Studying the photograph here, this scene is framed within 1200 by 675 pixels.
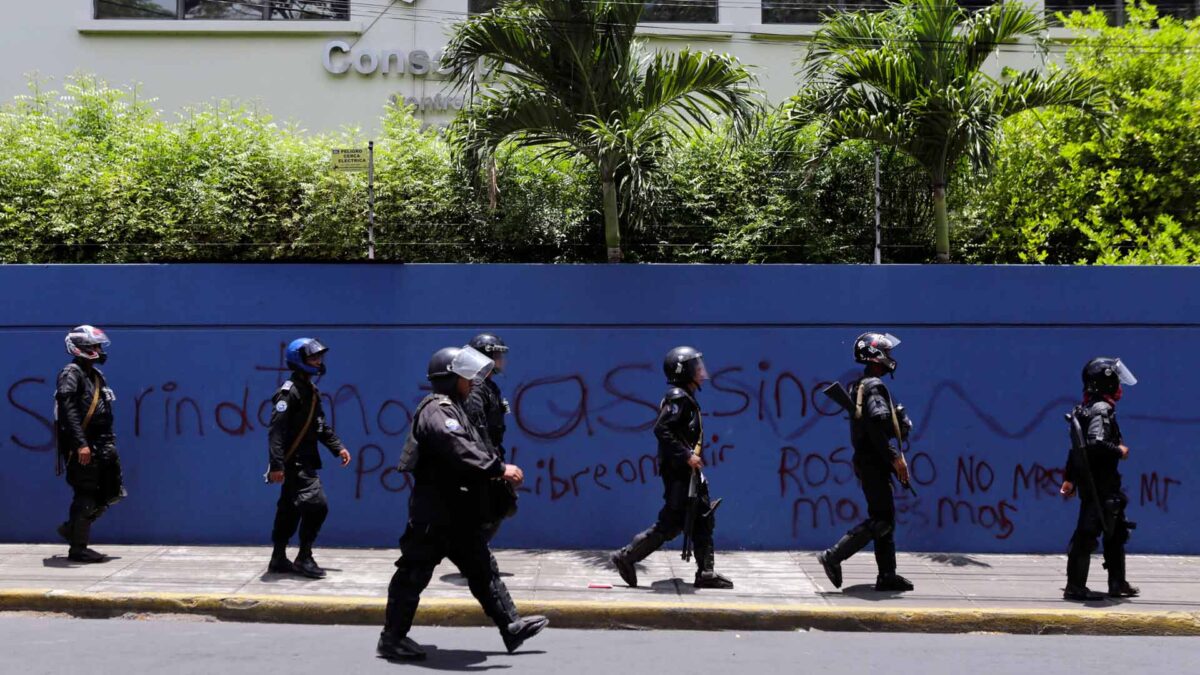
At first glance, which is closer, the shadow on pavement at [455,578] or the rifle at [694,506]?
the rifle at [694,506]

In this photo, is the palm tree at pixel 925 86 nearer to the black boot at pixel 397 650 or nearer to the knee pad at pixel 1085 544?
the knee pad at pixel 1085 544

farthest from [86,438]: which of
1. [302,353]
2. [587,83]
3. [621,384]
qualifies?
[587,83]

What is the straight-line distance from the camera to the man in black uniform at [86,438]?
7.74 meters

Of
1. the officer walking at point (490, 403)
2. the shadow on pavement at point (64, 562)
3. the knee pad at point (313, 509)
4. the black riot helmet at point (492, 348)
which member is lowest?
the shadow on pavement at point (64, 562)

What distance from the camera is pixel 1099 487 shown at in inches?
288

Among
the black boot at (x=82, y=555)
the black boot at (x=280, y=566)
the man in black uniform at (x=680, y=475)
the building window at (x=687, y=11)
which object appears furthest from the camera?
the building window at (x=687, y=11)

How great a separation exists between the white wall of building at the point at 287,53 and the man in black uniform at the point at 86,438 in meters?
7.69

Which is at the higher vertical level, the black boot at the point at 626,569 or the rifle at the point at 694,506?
the rifle at the point at 694,506

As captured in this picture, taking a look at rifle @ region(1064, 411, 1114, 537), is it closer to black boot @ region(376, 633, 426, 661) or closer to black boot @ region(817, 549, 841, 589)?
black boot @ region(817, 549, 841, 589)

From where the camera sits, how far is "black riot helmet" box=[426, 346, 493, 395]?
600 centimetres

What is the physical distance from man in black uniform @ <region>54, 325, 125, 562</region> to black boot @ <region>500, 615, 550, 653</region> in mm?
3583

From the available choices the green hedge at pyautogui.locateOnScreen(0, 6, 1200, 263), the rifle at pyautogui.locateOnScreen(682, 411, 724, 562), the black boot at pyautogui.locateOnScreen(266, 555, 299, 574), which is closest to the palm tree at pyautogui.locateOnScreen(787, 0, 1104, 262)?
the green hedge at pyautogui.locateOnScreen(0, 6, 1200, 263)

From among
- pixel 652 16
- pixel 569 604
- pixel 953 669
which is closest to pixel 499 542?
pixel 569 604

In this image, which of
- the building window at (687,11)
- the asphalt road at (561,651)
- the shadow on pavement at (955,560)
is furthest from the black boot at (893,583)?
the building window at (687,11)
